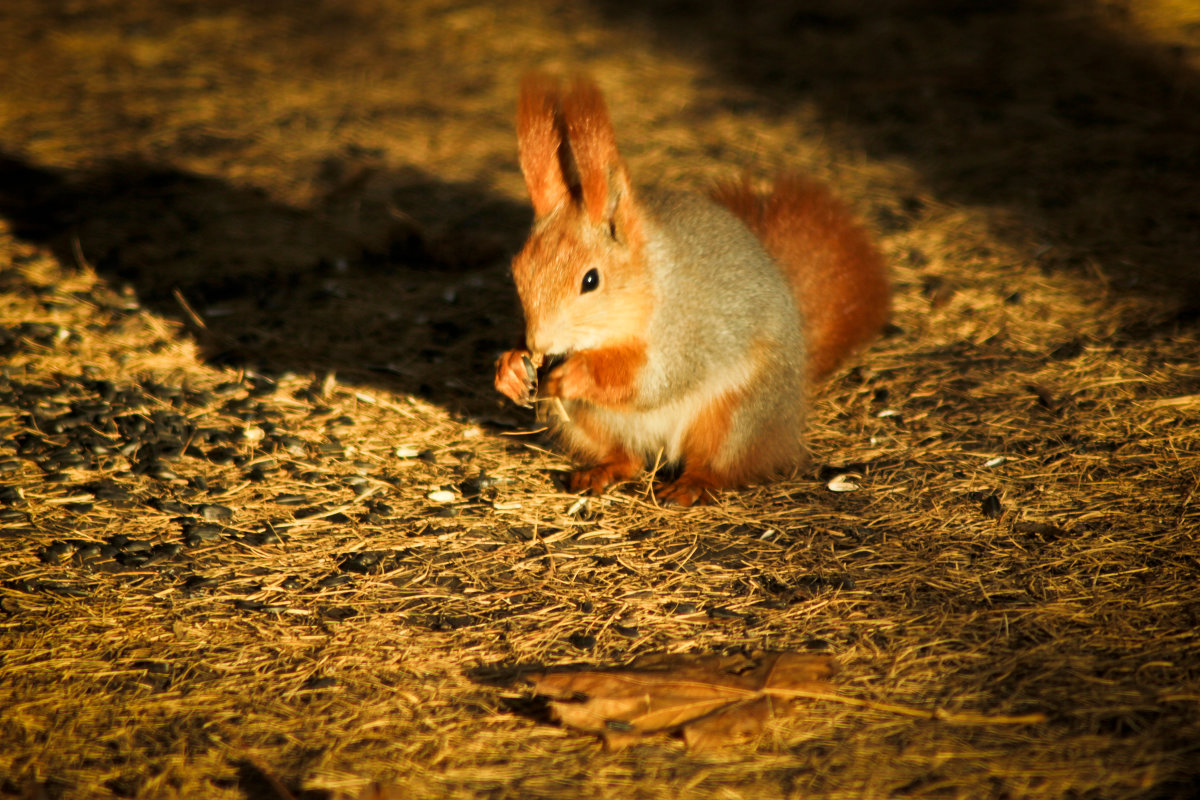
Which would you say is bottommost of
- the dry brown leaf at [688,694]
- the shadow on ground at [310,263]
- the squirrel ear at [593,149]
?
the dry brown leaf at [688,694]

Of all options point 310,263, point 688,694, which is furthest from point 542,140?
point 310,263

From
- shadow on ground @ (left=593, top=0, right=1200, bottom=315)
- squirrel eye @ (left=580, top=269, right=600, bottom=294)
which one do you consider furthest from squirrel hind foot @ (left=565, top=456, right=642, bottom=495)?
shadow on ground @ (left=593, top=0, right=1200, bottom=315)

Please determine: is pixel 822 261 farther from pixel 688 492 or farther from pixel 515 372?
pixel 515 372

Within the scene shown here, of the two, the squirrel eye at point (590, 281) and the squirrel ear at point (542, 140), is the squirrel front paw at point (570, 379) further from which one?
the squirrel ear at point (542, 140)

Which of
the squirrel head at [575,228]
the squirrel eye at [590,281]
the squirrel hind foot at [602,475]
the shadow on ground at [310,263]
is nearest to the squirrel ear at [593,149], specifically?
the squirrel head at [575,228]

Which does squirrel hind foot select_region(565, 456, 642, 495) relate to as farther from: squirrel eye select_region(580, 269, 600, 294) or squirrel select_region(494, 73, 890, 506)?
squirrel eye select_region(580, 269, 600, 294)

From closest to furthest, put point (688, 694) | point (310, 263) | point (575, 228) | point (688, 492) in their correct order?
point (688, 694), point (575, 228), point (688, 492), point (310, 263)

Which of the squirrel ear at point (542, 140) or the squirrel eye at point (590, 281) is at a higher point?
the squirrel ear at point (542, 140)

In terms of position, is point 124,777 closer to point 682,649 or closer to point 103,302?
point 682,649

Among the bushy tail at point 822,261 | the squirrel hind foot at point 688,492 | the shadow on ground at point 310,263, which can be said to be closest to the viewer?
the squirrel hind foot at point 688,492
